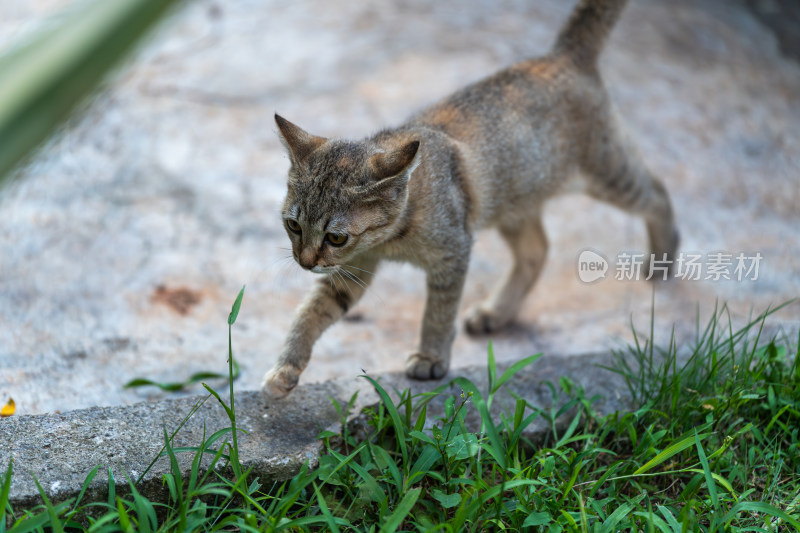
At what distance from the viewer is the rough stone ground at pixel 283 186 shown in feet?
12.7

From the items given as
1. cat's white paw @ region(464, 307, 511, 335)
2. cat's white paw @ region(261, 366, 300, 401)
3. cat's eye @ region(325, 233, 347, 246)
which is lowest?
cat's white paw @ region(464, 307, 511, 335)

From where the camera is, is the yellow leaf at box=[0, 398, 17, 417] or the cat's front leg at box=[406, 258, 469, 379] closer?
the yellow leaf at box=[0, 398, 17, 417]

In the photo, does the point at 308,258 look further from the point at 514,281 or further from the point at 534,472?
the point at 514,281

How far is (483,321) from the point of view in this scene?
4.31 metres

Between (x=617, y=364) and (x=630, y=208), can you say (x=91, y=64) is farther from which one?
(x=630, y=208)

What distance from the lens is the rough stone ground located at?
3.86 meters

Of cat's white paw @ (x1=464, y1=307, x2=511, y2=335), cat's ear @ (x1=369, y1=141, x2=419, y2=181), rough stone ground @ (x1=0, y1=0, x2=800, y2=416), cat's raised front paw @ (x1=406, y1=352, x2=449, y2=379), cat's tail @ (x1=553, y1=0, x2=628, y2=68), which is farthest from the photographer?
cat's white paw @ (x1=464, y1=307, x2=511, y2=335)

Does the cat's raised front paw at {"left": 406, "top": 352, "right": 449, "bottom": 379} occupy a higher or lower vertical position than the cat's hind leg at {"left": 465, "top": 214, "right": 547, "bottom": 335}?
higher

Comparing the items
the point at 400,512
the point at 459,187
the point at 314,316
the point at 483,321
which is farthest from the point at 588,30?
the point at 400,512

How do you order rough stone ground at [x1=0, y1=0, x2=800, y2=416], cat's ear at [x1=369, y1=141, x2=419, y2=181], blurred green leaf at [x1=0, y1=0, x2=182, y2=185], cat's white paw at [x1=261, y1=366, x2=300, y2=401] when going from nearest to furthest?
blurred green leaf at [x1=0, y1=0, x2=182, y2=185]
cat's ear at [x1=369, y1=141, x2=419, y2=181]
cat's white paw at [x1=261, y1=366, x2=300, y2=401]
rough stone ground at [x1=0, y1=0, x2=800, y2=416]

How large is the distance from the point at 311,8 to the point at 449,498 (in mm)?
5460

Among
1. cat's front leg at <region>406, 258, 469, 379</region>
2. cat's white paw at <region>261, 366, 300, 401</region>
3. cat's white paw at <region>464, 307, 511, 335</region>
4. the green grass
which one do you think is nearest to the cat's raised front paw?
cat's front leg at <region>406, 258, 469, 379</region>

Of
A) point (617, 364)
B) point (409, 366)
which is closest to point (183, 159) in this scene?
point (409, 366)

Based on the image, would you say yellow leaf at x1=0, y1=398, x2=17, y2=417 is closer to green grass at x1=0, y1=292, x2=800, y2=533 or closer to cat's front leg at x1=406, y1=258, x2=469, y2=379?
green grass at x1=0, y1=292, x2=800, y2=533
